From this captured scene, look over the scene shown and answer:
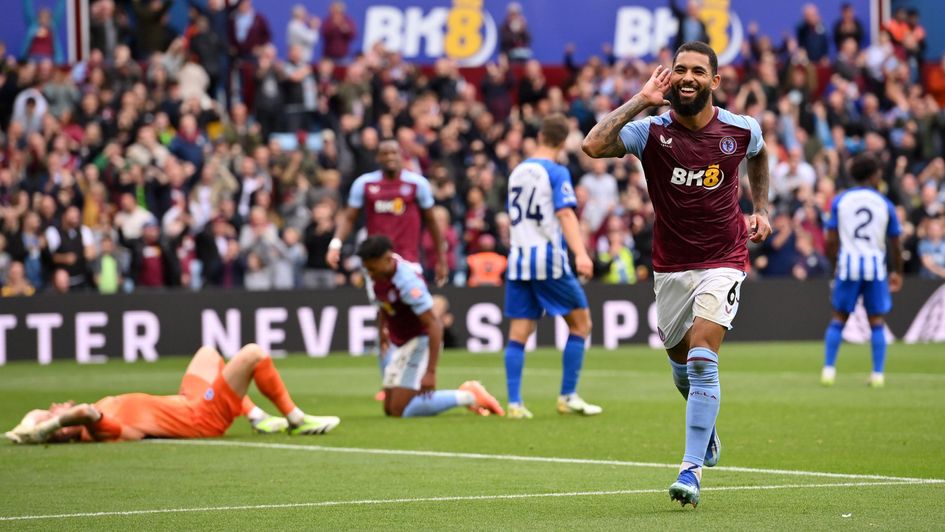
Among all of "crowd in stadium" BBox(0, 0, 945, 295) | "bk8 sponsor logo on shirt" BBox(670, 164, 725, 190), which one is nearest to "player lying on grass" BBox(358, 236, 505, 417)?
"bk8 sponsor logo on shirt" BBox(670, 164, 725, 190)

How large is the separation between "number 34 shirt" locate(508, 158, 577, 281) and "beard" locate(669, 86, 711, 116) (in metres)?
5.55

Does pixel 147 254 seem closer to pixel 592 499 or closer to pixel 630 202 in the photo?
pixel 630 202

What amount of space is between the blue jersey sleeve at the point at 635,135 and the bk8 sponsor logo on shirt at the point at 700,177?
230 millimetres

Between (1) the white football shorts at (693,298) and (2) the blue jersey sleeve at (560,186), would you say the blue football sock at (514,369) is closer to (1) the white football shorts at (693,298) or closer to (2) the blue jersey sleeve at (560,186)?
(2) the blue jersey sleeve at (560,186)

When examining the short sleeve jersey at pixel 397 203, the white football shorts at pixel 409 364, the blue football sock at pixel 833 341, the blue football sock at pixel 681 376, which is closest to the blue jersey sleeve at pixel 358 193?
the short sleeve jersey at pixel 397 203

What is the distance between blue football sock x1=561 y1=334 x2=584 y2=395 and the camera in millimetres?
14258

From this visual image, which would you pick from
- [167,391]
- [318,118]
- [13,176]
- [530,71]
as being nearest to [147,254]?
[13,176]

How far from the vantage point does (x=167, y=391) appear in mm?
17500

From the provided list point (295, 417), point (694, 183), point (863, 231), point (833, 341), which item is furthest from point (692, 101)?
point (833, 341)

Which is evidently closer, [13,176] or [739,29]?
[13,176]

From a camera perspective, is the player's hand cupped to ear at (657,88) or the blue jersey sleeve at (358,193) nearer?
the player's hand cupped to ear at (657,88)

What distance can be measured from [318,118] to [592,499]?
19363mm

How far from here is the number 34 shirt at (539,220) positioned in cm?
1412

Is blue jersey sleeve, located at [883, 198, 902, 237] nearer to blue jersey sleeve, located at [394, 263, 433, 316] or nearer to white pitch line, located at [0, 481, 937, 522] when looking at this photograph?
blue jersey sleeve, located at [394, 263, 433, 316]
